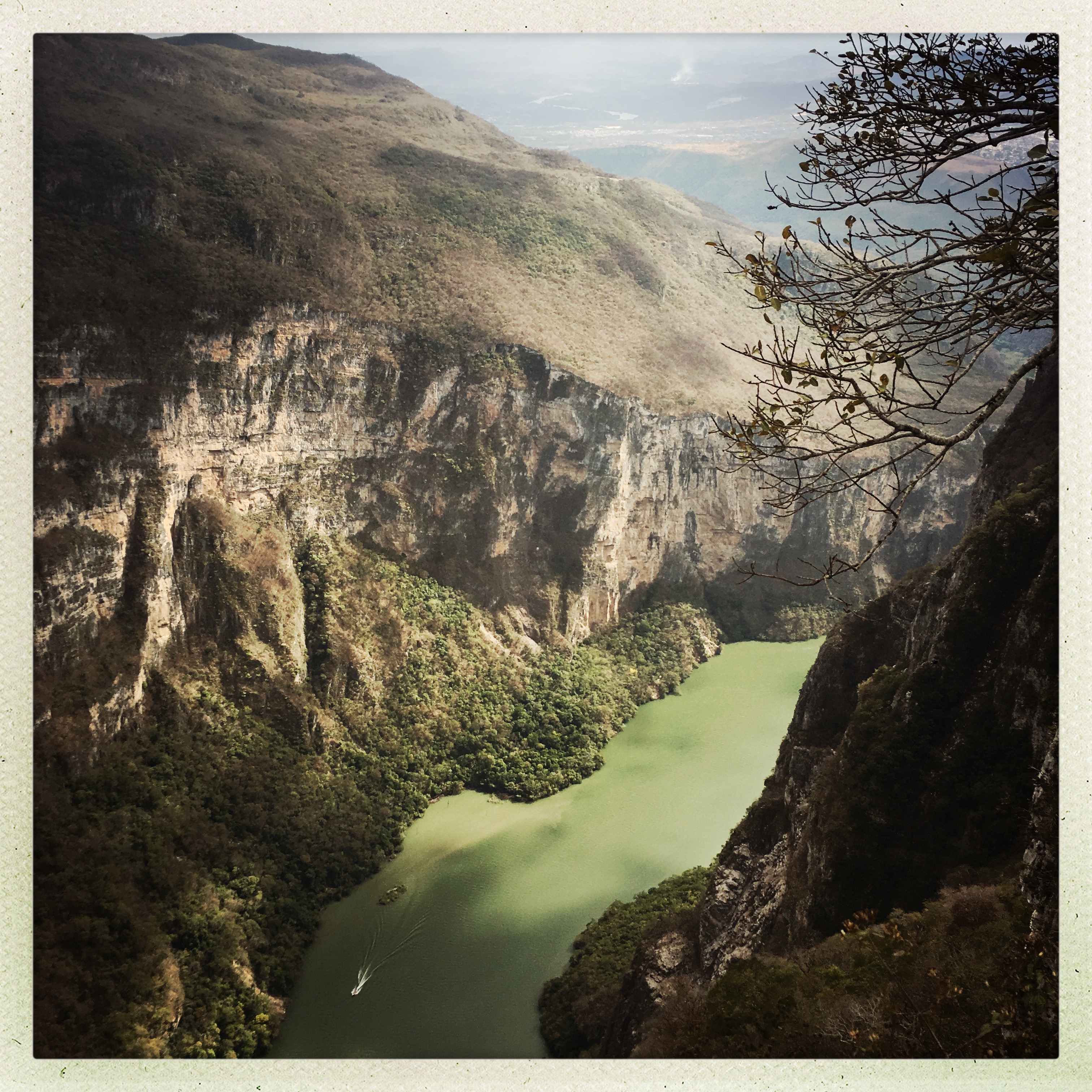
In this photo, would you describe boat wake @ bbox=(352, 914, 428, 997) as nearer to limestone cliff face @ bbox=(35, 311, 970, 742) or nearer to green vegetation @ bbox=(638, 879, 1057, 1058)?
limestone cliff face @ bbox=(35, 311, 970, 742)

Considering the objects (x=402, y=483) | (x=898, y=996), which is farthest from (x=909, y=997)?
(x=402, y=483)

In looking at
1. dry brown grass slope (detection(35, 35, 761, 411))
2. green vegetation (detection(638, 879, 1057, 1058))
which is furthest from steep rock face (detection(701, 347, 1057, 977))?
dry brown grass slope (detection(35, 35, 761, 411))

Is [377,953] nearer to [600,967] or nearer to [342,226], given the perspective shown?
[600,967]

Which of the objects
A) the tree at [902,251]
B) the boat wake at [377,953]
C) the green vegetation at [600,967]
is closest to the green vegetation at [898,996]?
the tree at [902,251]

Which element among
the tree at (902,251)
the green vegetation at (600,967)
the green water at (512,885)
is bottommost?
the green water at (512,885)

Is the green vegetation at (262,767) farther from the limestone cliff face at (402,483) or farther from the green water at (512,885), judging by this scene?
the limestone cliff face at (402,483)

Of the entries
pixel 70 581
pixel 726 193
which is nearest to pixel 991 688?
pixel 70 581
